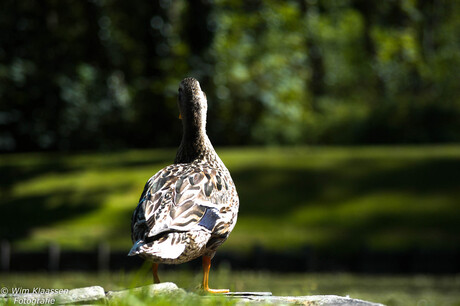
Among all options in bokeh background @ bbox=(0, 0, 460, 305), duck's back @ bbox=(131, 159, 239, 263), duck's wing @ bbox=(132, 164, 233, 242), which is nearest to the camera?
duck's back @ bbox=(131, 159, 239, 263)

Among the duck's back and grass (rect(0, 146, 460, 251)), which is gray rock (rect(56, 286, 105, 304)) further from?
grass (rect(0, 146, 460, 251))

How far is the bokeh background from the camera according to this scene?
615 inches

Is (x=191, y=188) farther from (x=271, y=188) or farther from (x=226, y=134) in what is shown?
(x=226, y=134)

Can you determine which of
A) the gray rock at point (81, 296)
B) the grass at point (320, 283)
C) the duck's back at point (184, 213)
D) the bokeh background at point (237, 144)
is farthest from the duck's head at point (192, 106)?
the bokeh background at point (237, 144)

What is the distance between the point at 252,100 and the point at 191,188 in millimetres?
16771

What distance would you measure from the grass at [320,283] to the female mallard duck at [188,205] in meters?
3.43

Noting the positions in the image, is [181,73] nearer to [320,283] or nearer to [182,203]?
[320,283]

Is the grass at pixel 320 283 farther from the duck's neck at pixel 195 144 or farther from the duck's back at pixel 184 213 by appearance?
the duck's back at pixel 184 213

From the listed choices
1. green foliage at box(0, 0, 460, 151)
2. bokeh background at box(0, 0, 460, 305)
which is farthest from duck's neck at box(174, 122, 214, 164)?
green foliage at box(0, 0, 460, 151)

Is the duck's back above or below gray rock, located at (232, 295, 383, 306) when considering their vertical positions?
Result: above

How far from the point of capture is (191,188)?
522 centimetres

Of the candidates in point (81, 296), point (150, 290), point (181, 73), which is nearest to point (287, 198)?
point (181, 73)

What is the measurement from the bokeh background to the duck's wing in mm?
6245

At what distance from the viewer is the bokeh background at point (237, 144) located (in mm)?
15613
